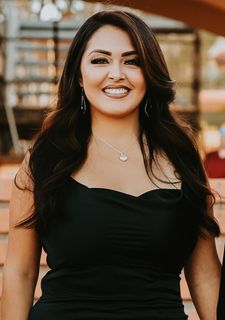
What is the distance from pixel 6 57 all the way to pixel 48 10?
278 cm

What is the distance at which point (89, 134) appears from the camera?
2.42 m

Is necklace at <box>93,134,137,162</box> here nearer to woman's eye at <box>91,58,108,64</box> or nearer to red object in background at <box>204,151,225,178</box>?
woman's eye at <box>91,58,108,64</box>

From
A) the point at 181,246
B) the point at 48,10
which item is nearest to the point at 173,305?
the point at 181,246

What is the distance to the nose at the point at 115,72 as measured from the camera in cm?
227

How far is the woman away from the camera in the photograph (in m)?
2.16

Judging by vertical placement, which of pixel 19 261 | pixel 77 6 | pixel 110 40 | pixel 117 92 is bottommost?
pixel 77 6

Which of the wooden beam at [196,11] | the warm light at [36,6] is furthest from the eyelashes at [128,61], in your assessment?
the warm light at [36,6]

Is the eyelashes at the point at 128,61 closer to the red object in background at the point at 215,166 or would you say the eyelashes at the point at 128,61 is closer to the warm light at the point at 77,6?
the red object in background at the point at 215,166

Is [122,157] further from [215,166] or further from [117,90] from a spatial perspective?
[215,166]

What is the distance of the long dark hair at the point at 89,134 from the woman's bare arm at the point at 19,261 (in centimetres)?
4

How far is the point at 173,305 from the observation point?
2.18m

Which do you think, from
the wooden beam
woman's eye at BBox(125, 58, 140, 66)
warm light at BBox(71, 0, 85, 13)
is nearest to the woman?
woman's eye at BBox(125, 58, 140, 66)

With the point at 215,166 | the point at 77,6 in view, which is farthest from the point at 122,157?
the point at 77,6

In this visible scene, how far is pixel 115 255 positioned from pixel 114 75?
0.48 meters
